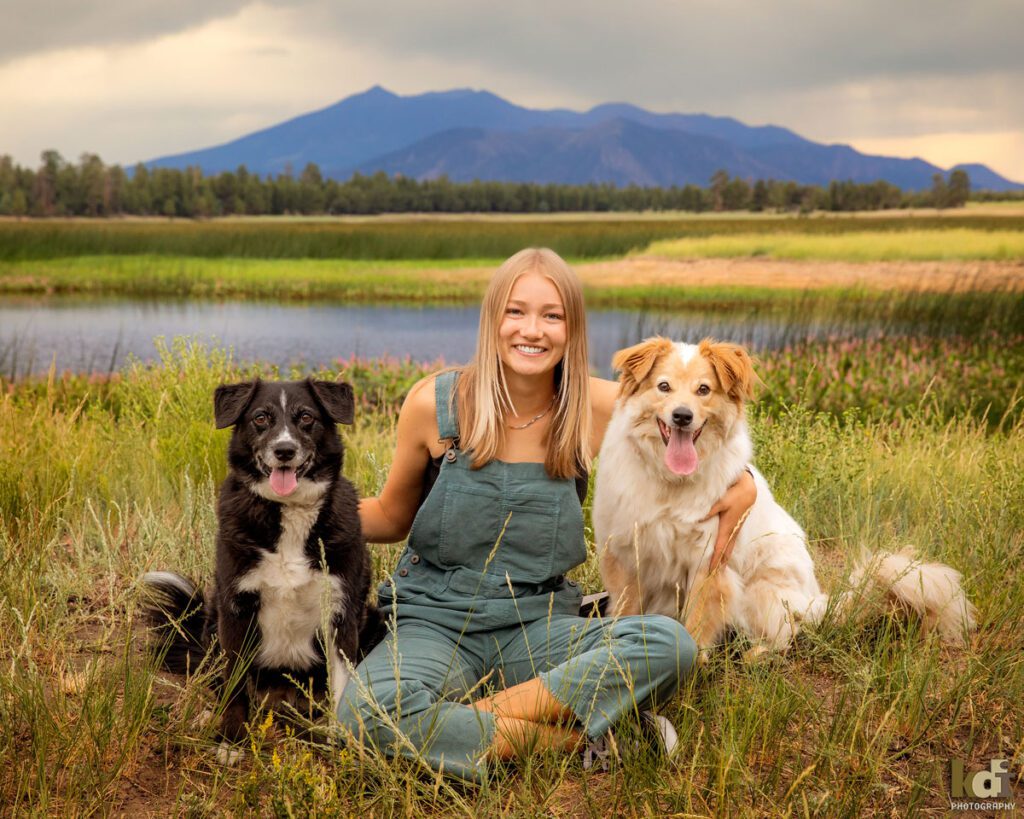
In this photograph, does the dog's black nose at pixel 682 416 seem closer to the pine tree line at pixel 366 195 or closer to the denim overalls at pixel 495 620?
the denim overalls at pixel 495 620

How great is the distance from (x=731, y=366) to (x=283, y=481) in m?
1.97

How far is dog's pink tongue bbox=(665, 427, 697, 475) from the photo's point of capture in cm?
371

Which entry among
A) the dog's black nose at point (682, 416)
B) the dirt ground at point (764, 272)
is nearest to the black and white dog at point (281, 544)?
the dog's black nose at point (682, 416)

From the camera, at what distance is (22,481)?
17.0 feet

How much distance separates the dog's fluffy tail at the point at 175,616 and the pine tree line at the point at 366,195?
3892 centimetres

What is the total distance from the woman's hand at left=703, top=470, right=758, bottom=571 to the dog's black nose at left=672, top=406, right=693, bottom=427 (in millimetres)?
424

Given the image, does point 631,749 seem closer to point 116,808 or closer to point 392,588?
point 392,588

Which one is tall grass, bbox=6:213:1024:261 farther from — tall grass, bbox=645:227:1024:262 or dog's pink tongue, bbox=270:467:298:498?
dog's pink tongue, bbox=270:467:298:498

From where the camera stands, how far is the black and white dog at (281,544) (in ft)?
10.2

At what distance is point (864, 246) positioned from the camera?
1201 inches

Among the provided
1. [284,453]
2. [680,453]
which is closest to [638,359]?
[680,453]

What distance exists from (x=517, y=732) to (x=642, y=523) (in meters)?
1.20

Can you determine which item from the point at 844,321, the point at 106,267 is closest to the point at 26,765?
the point at 844,321

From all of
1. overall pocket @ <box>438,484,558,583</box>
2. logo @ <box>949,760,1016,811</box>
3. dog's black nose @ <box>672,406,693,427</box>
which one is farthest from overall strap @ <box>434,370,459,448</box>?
logo @ <box>949,760,1016,811</box>
